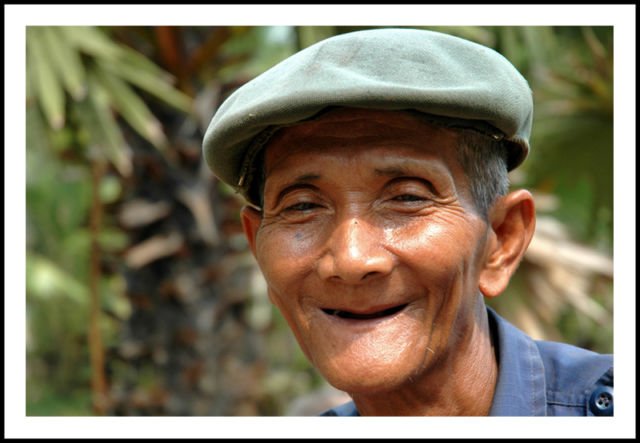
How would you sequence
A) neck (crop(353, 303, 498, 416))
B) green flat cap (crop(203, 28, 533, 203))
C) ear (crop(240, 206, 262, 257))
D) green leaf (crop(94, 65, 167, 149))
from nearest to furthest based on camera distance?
green flat cap (crop(203, 28, 533, 203)), neck (crop(353, 303, 498, 416)), ear (crop(240, 206, 262, 257)), green leaf (crop(94, 65, 167, 149))

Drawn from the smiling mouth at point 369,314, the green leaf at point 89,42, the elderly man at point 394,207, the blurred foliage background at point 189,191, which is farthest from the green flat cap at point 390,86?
the green leaf at point 89,42

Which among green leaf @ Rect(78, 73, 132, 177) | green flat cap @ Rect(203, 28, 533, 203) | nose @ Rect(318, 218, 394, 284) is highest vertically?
green leaf @ Rect(78, 73, 132, 177)

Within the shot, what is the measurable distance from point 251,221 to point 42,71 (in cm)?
241

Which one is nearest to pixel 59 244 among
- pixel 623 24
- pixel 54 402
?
pixel 54 402

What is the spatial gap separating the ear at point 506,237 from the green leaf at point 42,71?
2.66m

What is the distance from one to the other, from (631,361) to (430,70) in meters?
0.98

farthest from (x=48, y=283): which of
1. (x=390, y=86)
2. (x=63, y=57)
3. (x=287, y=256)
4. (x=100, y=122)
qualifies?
(x=390, y=86)

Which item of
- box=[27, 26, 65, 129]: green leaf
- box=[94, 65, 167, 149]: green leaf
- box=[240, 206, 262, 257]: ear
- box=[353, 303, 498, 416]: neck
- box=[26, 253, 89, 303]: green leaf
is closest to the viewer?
box=[353, 303, 498, 416]: neck

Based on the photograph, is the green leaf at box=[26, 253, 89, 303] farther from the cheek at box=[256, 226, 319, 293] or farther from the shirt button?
the shirt button

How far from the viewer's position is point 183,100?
4.84m

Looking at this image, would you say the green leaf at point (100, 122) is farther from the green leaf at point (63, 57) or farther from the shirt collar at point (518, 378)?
Result: the shirt collar at point (518, 378)

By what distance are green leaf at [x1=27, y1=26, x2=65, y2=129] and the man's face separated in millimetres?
2519

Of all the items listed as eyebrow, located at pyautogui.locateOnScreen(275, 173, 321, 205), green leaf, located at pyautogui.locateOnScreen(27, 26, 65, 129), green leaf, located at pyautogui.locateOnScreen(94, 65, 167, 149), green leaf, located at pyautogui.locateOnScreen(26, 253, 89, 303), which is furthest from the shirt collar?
green leaf, located at pyautogui.locateOnScreen(26, 253, 89, 303)

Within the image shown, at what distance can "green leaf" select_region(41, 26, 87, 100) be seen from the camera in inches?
160
